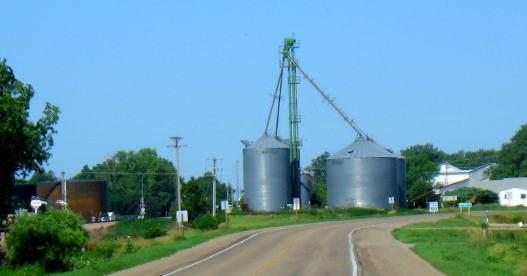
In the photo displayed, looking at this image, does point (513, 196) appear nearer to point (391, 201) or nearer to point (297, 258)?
point (391, 201)

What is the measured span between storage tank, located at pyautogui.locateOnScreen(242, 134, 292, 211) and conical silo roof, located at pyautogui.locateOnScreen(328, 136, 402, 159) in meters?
6.46

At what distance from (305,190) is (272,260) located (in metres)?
82.8

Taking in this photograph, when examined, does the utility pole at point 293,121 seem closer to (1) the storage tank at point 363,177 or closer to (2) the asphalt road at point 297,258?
(1) the storage tank at point 363,177

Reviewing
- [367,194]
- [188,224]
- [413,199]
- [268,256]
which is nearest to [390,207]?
[367,194]

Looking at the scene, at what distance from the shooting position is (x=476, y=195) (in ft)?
398

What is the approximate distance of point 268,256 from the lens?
3725cm

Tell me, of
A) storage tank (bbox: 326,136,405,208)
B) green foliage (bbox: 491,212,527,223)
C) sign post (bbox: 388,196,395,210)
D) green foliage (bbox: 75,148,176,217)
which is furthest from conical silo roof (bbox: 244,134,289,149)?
green foliage (bbox: 75,148,176,217)

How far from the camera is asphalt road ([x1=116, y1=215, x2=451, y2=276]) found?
28938 mm

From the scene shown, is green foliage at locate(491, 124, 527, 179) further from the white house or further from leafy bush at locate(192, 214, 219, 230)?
leafy bush at locate(192, 214, 219, 230)

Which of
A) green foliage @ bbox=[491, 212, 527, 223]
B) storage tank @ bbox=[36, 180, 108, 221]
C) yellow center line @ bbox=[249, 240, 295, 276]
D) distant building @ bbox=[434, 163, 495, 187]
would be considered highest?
distant building @ bbox=[434, 163, 495, 187]

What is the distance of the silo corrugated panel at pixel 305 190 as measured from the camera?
11581cm

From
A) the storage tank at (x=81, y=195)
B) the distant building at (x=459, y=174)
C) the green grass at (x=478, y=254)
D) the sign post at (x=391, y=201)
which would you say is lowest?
the green grass at (x=478, y=254)

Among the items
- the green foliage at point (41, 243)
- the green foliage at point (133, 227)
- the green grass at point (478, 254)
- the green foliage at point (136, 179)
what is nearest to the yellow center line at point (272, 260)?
the green grass at point (478, 254)

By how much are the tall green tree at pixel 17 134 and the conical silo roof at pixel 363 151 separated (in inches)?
2889
